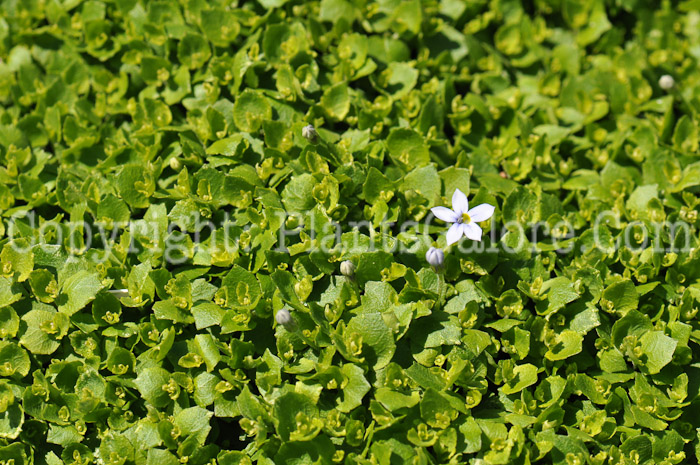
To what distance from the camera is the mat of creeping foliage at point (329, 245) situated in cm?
315

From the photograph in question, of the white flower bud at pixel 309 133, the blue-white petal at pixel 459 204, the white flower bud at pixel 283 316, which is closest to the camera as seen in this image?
A: the white flower bud at pixel 283 316

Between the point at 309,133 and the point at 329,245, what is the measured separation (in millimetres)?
597

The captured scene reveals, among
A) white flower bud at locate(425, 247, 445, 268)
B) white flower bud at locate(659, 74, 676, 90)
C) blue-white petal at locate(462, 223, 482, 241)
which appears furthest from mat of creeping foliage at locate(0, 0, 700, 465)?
blue-white petal at locate(462, 223, 482, 241)

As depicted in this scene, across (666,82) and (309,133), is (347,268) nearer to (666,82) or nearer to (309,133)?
(309,133)

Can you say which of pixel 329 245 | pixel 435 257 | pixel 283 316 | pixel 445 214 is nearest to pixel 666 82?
pixel 445 214

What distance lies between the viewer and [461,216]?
3.30 m

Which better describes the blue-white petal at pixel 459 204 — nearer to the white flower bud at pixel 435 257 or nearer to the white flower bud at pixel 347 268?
the white flower bud at pixel 435 257

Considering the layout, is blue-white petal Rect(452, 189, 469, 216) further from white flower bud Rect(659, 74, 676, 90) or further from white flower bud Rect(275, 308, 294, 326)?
white flower bud Rect(659, 74, 676, 90)

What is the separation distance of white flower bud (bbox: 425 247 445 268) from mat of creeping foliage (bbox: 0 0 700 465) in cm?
22

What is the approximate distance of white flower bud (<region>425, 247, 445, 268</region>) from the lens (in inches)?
123

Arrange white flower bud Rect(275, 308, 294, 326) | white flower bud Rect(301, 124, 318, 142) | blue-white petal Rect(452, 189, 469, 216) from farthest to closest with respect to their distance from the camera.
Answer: white flower bud Rect(301, 124, 318, 142) < blue-white petal Rect(452, 189, 469, 216) < white flower bud Rect(275, 308, 294, 326)

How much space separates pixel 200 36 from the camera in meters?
4.22

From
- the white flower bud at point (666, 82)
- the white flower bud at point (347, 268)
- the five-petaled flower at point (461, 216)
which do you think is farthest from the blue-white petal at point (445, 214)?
the white flower bud at point (666, 82)

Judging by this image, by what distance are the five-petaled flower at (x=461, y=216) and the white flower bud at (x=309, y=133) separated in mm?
779
